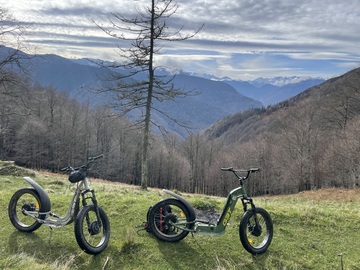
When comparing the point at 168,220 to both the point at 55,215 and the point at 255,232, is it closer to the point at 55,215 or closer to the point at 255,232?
the point at 255,232

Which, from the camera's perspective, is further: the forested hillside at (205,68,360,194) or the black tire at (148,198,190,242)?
the forested hillside at (205,68,360,194)

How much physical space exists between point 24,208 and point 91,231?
1.68 metres

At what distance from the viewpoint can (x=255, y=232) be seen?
5.78 metres

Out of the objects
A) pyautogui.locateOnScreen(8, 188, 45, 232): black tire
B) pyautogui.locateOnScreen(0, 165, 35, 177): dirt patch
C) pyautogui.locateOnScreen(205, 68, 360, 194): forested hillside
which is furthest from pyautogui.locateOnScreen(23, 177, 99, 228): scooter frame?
pyautogui.locateOnScreen(205, 68, 360, 194): forested hillside

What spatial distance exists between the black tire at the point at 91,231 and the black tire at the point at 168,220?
2.99 ft

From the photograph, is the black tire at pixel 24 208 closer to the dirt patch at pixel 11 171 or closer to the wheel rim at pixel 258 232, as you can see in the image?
the wheel rim at pixel 258 232

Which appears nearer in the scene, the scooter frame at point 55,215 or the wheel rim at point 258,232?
the scooter frame at point 55,215

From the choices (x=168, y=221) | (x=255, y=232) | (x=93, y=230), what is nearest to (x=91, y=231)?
(x=93, y=230)

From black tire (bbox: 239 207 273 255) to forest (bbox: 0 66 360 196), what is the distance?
52.4ft

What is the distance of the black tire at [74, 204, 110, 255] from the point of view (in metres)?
5.10

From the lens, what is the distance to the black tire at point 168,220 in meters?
5.80

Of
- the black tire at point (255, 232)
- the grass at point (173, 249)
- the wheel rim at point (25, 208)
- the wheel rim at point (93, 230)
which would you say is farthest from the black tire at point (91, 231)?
the black tire at point (255, 232)

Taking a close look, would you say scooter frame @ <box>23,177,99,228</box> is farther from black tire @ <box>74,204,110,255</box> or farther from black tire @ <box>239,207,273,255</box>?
black tire @ <box>239,207,273,255</box>

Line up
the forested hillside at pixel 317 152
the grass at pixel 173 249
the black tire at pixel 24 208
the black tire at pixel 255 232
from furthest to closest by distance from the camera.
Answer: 1. the forested hillside at pixel 317 152
2. the black tire at pixel 24 208
3. the black tire at pixel 255 232
4. the grass at pixel 173 249
